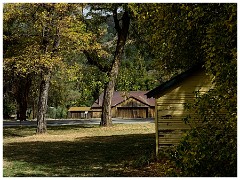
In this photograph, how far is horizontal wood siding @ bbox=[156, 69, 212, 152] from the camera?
44.3 feet

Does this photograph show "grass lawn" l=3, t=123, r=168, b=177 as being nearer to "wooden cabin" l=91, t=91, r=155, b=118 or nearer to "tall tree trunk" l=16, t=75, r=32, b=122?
"tall tree trunk" l=16, t=75, r=32, b=122

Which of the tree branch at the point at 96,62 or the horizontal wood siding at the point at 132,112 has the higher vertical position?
the tree branch at the point at 96,62

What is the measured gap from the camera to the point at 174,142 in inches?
534

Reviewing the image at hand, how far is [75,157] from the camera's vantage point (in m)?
15.0

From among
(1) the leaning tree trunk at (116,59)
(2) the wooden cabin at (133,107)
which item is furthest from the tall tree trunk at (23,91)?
(2) the wooden cabin at (133,107)

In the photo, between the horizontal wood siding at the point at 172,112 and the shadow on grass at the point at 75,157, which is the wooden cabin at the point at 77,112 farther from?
the horizontal wood siding at the point at 172,112

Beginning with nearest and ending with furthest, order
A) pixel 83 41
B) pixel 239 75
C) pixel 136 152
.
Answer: pixel 239 75 < pixel 136 152 < pixel 83 41

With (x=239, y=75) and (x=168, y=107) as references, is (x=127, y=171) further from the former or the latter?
(x=239, y=75)

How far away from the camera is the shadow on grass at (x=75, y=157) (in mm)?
11758

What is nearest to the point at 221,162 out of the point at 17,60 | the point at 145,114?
the point at 17,60

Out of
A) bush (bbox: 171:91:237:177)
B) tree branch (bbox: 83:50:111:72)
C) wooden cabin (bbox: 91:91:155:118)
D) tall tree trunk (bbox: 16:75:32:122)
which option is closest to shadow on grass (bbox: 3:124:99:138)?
tree branch (bbox: 83:50:111:72)

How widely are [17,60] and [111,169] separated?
14093 mm

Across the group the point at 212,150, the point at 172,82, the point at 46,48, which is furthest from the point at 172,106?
the point at 46,48

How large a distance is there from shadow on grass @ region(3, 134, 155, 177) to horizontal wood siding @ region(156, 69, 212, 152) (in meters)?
1.47
